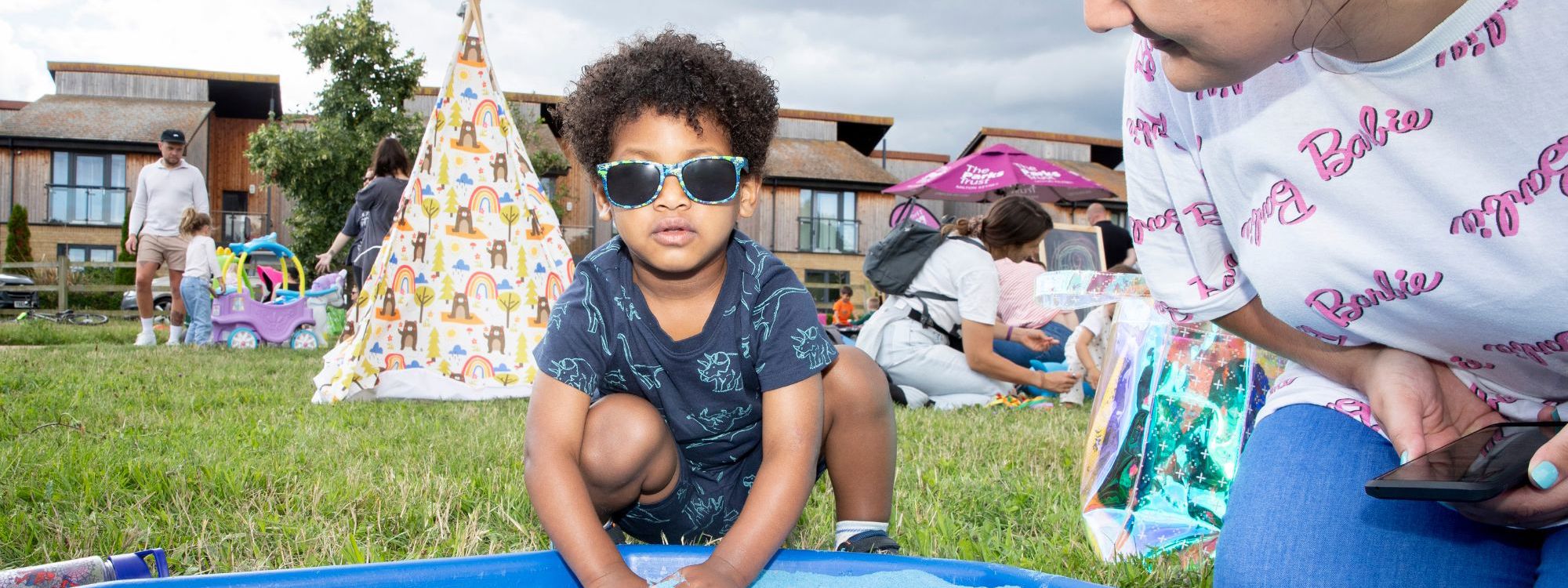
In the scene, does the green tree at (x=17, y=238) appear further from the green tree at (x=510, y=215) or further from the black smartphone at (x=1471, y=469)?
A: the black smartphone at (x=1471, y=469)

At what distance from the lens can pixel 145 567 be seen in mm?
1435

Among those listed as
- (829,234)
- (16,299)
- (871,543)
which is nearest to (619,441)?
(871,543)

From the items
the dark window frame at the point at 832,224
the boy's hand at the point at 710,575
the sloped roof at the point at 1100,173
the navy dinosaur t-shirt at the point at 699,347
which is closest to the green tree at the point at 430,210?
the navy dinosaur t-shirt at the point at 699,347

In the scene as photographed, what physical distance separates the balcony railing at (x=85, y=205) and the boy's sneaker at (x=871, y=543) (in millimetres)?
27769

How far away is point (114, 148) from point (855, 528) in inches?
1116

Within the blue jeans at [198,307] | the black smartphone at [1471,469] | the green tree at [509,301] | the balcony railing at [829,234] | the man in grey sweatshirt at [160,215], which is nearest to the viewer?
the black smartphone at [1471,469]

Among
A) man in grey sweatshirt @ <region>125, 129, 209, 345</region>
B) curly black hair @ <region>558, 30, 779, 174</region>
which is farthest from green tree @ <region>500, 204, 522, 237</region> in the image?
man in grey sweatshirt @ <region>125, 129, 209, 345</region>

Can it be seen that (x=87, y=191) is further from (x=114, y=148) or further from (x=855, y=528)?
(x=855, y=528)

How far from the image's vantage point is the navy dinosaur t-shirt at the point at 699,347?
165 centimetres

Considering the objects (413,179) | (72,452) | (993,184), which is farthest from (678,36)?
(993,184)

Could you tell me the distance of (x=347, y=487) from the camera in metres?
2.28

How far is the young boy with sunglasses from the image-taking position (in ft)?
5.26

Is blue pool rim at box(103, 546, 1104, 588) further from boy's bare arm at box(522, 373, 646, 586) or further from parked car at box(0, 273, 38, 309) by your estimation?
parked car at box(0, 273, 38, 309)

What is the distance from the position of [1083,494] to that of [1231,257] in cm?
89
